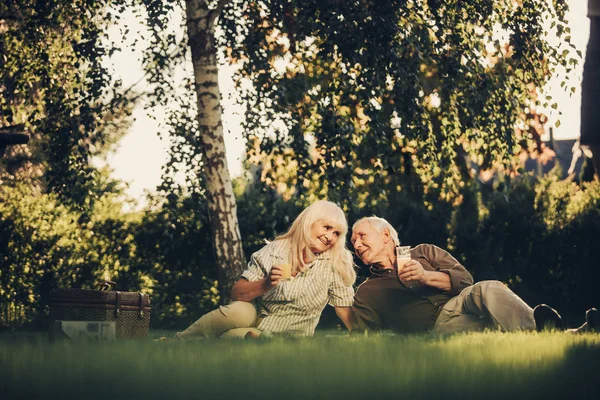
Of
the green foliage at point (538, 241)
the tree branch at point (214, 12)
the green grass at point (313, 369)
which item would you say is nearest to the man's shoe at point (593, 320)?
the green grass at point (313, 369)

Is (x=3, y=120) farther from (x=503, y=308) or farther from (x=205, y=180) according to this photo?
(x=503, y=308)

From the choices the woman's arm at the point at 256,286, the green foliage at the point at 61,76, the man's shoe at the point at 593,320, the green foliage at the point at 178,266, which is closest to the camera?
the woman's arm at the point at 256,286

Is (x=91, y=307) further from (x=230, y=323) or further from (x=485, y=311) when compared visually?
(x=485, y=311)

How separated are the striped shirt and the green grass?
31.7 inches

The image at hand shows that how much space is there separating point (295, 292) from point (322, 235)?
59 centimetres

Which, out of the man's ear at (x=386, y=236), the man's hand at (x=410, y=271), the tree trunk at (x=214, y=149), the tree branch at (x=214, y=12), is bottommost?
the man's hand at (x=410, y=271)

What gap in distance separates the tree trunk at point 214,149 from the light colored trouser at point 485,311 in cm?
408

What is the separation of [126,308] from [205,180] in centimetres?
336

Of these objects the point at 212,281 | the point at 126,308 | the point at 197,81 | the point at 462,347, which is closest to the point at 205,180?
the point at 197,81

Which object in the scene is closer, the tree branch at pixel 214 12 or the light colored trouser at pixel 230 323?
the light colored trouser at pixel 230 323

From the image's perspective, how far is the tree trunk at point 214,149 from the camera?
37.9 feet

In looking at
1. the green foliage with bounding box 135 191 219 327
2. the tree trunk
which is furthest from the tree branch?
the green foliage with bounding box 135 191 219 327

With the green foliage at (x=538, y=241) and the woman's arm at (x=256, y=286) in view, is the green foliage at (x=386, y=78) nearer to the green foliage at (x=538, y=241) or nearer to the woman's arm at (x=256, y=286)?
the green foliage at (x=538, y=241)

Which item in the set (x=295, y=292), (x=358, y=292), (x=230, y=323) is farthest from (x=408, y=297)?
(x=230, y=323)
